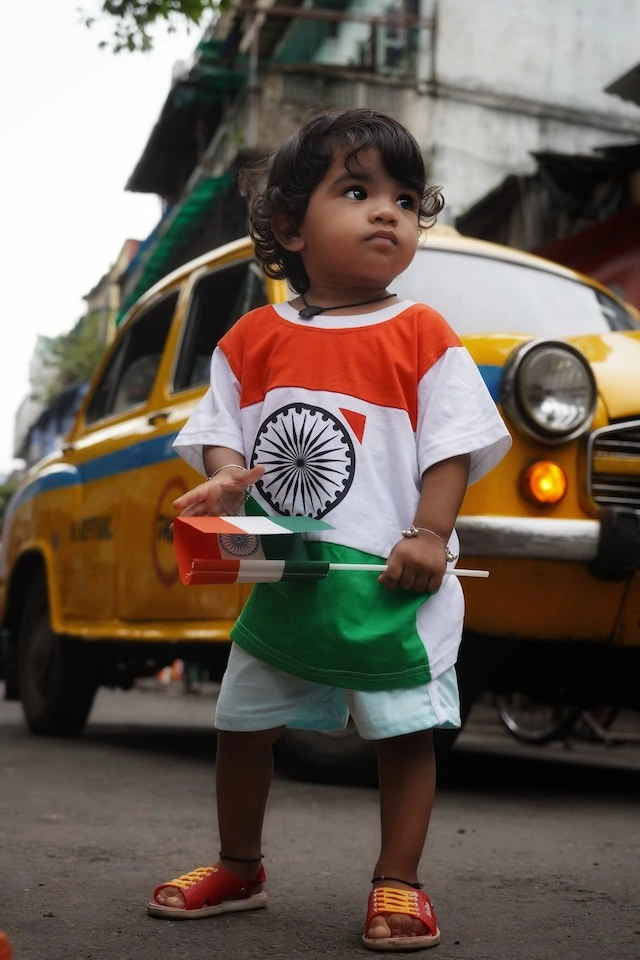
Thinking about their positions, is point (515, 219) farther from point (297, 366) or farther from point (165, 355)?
point (297, 366)

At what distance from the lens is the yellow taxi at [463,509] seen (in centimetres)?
391

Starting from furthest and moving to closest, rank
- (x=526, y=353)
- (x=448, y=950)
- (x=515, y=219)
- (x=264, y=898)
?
(x=515, y=219)
(x=526, y=353)
(x=264, y=898)
(x=448, y=950)

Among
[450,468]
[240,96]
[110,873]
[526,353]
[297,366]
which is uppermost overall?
[240,96]

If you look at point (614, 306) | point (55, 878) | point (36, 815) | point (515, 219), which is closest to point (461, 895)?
point (55, 878)

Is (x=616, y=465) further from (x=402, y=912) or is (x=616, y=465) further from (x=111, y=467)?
(x=111, y=467)

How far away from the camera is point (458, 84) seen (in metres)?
19.2

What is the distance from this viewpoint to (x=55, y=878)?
117 inches

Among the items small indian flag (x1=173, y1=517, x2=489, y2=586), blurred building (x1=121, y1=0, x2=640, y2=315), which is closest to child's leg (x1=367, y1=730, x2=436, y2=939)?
small indian flag (x1=173, y1=517, x2=489, y2=586)

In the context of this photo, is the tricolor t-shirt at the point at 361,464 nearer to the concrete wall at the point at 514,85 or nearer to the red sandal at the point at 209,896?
the red sandal at the point at 209,896

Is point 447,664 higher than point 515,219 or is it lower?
lower

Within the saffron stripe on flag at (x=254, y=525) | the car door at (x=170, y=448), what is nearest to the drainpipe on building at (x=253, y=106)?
the car door at (x=170, y=448)

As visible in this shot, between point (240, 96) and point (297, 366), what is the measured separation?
57.3ft

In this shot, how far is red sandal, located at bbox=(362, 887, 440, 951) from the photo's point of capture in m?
2.36

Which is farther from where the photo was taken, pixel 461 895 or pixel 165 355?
pixel 165 355
